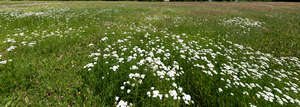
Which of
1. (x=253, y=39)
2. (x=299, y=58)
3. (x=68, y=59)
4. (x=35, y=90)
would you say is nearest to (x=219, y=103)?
(x=35, y=90)

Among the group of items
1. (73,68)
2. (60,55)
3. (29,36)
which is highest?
(29,36)

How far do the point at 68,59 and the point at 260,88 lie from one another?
6.59 meters

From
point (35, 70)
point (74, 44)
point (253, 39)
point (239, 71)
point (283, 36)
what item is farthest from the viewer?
point (283, 36)

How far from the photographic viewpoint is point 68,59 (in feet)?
13.7

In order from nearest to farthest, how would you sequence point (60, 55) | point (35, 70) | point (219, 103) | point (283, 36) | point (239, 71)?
point (219, 103), point (35, 70), point (239, 71), point (60, 55), point (283, 36)

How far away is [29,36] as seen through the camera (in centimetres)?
575

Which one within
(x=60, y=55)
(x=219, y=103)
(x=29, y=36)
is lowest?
(x=219, y=103)

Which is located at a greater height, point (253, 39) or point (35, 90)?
point (253, 39)

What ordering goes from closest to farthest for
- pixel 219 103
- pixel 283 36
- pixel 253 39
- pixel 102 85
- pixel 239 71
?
pixel 219 103 → pixel 102 85 → pixel 239 71 → pixel 253 39 → pixel 283 36

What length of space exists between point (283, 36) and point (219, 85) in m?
9.72

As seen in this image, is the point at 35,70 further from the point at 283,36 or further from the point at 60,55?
the point at 283,36

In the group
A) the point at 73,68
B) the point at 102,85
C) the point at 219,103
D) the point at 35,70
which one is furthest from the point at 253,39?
the point at 35,70

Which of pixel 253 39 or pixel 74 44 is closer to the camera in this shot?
pixel 74 44

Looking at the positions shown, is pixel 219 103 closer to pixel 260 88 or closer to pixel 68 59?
pixel 260 88
